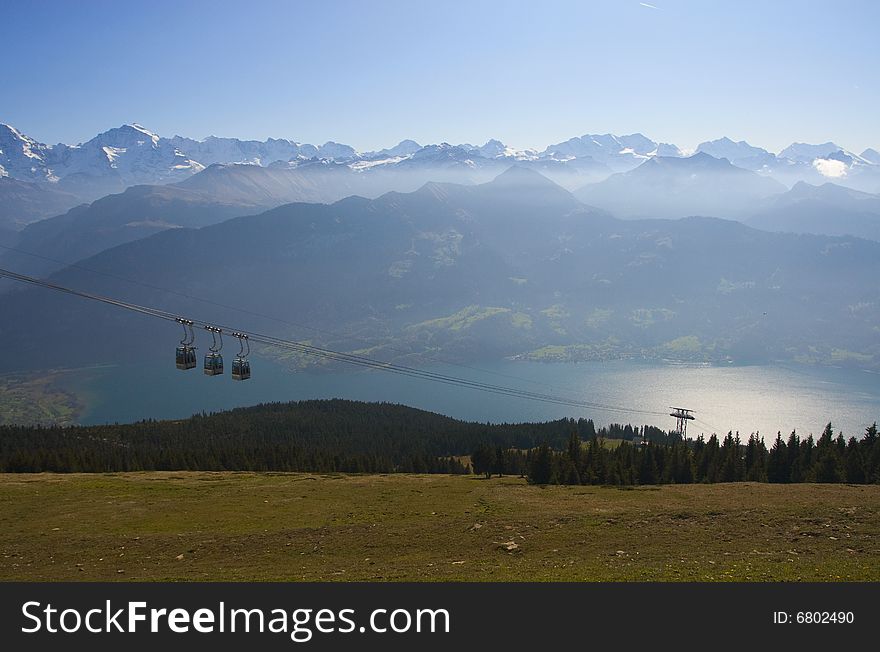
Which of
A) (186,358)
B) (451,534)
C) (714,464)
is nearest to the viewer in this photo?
(451,534)

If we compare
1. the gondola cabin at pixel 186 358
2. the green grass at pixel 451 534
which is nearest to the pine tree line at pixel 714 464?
the green grass at pixel 451 534

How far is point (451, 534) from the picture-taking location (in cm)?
3875

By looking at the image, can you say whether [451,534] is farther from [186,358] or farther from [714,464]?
[714,464]

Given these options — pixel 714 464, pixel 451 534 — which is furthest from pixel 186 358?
pixel 714 464

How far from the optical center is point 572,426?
182750 mm

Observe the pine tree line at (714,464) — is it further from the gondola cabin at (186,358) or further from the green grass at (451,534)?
the gondola cabin at (186,358)

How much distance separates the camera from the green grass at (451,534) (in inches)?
1209

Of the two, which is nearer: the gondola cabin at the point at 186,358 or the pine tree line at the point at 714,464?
the gondola cabin at the point at 186,358

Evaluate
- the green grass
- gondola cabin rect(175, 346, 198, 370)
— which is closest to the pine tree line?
the green grass

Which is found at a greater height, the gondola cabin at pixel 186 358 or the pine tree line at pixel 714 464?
the gondola cabin at pixel 186 358

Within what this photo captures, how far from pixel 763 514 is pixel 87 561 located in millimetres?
40676

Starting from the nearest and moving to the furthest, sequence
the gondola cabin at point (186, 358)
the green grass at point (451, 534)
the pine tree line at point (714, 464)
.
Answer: the green grass at point (451, 534), the gondola cabin at point (186, 358), the pine tree line at point (714, 464)
